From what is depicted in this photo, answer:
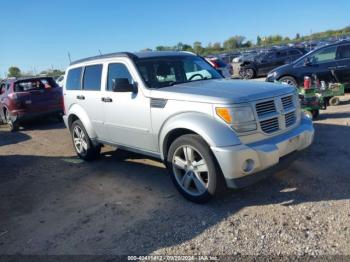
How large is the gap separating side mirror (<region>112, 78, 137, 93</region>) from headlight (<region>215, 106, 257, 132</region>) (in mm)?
1518

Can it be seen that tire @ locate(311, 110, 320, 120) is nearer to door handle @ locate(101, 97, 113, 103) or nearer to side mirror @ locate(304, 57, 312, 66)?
side mirror @ locate(304, 57, 312, 66)

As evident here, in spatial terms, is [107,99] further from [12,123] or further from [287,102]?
[12,123]

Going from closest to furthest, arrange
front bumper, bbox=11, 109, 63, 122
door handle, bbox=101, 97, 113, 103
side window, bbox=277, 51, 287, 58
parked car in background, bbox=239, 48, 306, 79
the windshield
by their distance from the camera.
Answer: the windshield → door handle, bbox=101, 97, 113, 103 → front bumper, bbox=11, 109, 63, 122 → parked car in background, bbox=239, 48, 306, 79 → side window, bbox=277, 51, 287, 58

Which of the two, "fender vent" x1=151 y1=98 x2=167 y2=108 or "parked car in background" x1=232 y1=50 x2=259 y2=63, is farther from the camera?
"parked car in background" x1=232 y1=50 x2=259 y2=63

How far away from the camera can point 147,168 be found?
631 centimetres

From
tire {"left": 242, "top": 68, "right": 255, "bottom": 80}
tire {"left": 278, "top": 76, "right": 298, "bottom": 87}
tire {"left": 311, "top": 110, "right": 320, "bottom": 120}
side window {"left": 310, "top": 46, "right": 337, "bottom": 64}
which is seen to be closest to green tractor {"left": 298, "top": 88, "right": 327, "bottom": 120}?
tire {"left": 311, "top": 110, "right": 320, "bottom": 120}

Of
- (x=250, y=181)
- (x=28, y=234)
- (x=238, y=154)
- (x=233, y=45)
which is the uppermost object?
(x=233, y=45)

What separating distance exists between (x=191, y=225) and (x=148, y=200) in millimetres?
1013

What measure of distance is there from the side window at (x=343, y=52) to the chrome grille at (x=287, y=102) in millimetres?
7633

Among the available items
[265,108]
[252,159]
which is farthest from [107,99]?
[252,159]

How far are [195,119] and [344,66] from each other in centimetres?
855

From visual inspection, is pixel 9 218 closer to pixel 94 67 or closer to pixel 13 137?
pixel 94 67

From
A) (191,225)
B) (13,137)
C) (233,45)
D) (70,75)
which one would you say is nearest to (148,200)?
(191,225)

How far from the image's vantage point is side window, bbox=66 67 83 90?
6.89 metres
